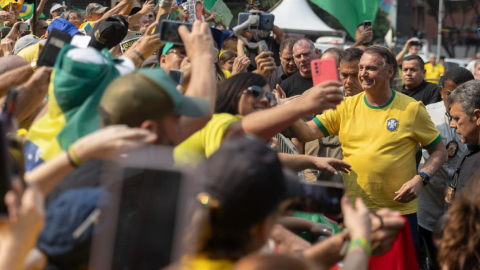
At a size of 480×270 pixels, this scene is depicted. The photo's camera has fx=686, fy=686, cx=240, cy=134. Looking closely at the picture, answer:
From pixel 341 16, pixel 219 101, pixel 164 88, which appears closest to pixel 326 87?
pixel 219 101

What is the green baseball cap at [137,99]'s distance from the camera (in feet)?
7.89

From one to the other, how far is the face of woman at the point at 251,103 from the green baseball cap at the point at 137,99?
100cm

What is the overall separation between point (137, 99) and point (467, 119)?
3103mm

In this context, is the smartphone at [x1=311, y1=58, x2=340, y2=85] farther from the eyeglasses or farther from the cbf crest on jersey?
the cbf crest on jersey

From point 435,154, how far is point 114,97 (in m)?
3.45

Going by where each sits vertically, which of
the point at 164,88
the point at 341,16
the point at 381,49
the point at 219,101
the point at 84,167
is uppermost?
the point at 164,88

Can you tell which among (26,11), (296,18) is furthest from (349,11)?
(296,18)

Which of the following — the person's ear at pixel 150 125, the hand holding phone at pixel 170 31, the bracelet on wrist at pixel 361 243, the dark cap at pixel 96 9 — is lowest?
the dark cap at pixel 96 9

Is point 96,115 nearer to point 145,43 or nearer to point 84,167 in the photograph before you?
point 84,167

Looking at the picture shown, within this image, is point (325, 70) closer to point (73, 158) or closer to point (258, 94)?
point (258, 94)

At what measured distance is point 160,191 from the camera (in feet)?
7.56

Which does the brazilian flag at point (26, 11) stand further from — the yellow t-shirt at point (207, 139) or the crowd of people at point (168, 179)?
the yellow t-shirt at point (207, 139)

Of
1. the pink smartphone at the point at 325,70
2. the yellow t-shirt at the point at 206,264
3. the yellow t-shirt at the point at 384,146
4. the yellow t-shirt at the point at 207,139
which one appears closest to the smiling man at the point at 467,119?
the yellow t-shirt at the point at 384,146

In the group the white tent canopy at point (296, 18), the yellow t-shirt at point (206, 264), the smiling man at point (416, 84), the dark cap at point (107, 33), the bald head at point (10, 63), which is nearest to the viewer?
the yellow t-shirt at point (206, 264)
